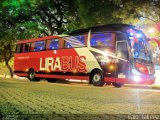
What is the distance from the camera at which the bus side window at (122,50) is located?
19.0 m

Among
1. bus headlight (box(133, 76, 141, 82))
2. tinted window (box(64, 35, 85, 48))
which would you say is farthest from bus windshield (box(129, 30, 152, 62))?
tinted window (box(64, 35, 85, 48))

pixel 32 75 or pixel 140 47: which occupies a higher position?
pixel 140 47

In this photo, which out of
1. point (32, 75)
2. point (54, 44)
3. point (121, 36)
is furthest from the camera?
point (32, 75)

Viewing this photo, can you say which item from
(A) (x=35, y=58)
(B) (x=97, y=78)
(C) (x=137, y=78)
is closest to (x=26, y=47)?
(A) (x=35, y=58)

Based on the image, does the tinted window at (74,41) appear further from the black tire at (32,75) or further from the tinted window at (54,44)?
the black tire at (32,75)

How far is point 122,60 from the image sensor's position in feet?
62.6

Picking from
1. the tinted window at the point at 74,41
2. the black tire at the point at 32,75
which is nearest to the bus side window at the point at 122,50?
the tinted window at the point at 74,41

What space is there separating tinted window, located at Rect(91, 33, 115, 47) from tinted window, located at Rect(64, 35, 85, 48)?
930mm

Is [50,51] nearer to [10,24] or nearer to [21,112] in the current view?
[10,24]

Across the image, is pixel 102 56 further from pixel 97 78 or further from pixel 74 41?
pixel 74 41

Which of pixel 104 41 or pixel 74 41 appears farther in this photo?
pixel 74 41

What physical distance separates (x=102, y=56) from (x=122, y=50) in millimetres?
1401

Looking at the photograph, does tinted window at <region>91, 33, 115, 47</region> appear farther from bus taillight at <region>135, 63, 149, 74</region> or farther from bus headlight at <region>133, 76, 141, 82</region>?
bus headlight at <region>133, 76, 141, 82</region>

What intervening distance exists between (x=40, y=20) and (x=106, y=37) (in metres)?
17.0
